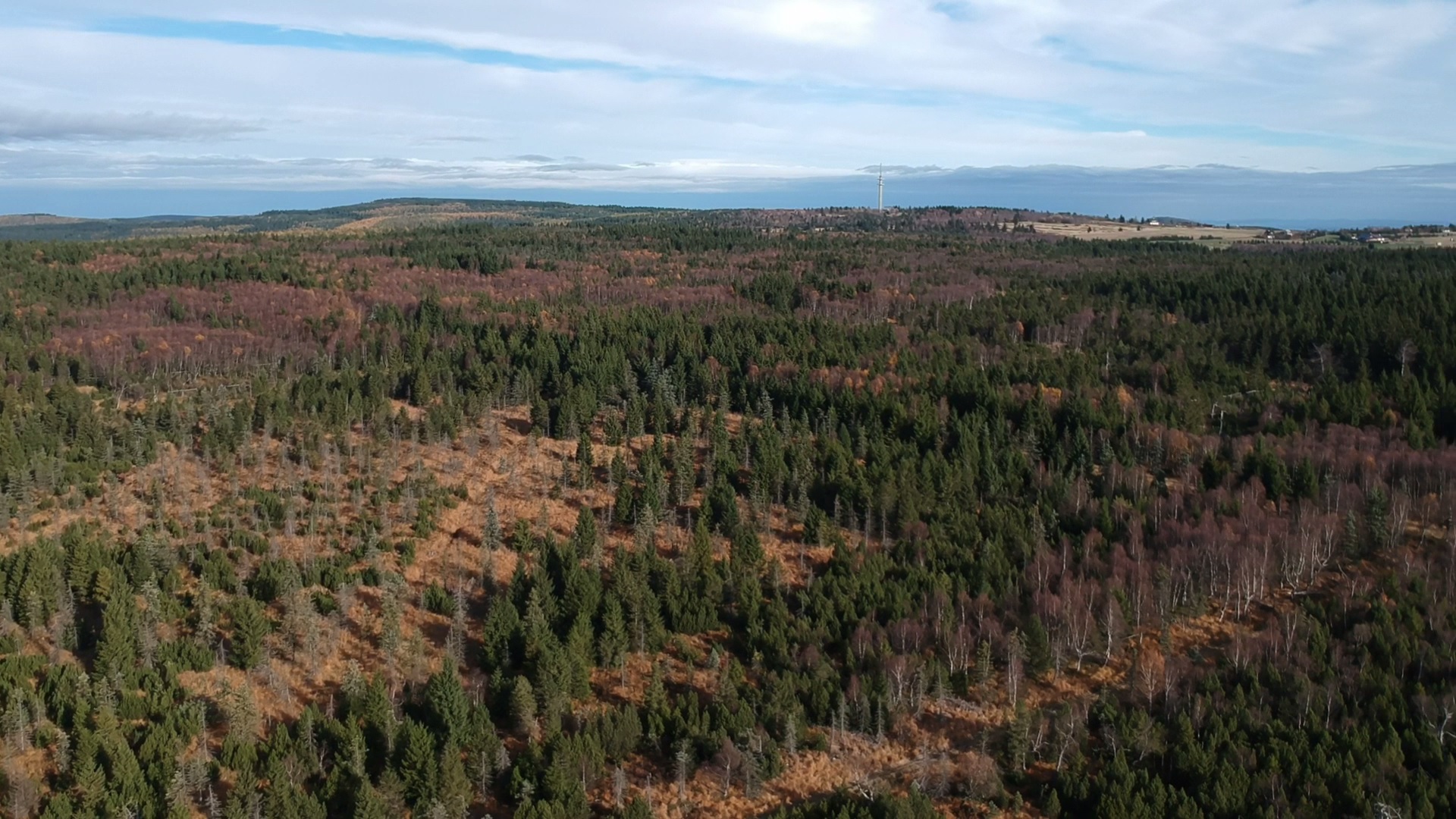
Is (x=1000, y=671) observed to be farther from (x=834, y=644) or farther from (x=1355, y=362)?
(x=1355, y=362)

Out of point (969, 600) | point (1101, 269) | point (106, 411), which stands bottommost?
point (969, 600)

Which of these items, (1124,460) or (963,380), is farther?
(963,380)

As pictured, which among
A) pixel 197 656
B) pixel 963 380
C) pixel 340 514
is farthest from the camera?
pixel 963 380

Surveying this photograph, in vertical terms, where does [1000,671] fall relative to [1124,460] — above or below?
below

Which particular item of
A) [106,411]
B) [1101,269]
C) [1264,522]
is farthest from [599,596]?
[1101,269]

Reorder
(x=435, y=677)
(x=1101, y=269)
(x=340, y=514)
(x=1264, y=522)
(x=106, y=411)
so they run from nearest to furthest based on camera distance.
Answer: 1. (x=435, y=677)
2. (x=1264, y=522)
3. (x=340, y=514)
4. (x=106, y=411)
5. (x=1101, y=269)

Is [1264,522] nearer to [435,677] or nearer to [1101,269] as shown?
[435,677]

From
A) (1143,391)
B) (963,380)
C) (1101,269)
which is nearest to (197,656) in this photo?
(963,380)
